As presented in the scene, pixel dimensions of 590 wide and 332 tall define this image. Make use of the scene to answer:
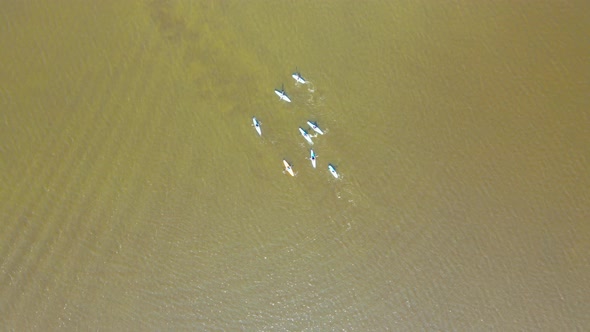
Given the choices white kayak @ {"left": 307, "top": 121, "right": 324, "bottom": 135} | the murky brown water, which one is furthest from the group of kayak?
the murky brown water

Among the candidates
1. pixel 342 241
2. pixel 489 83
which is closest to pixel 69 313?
pixel 342 241

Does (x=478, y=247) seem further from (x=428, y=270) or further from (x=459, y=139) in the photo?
(x=459, y=139)

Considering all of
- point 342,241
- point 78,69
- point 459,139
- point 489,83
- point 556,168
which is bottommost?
point 342,241

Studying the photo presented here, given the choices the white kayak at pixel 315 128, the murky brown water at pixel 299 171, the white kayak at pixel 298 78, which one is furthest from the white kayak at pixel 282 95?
the white kayak at pixel 315 128

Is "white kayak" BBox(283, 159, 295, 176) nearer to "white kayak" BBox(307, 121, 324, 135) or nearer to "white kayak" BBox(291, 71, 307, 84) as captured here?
"white kayak" BBox(307, 121, 324, 135)

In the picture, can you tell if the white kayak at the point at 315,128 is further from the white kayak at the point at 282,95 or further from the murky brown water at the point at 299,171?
the white kayak at the point at 282,95

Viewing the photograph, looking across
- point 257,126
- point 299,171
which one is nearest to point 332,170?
point 299,171

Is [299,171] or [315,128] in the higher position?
[315,128]

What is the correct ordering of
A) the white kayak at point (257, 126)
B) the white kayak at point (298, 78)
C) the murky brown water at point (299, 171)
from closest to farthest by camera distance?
1. the murky brown water at point (299, 171)
2. the white kayak at point (257, 126)
3. the white kayak at point (298, 78)

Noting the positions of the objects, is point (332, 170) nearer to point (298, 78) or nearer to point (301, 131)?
point (301, 131)
